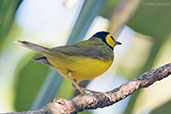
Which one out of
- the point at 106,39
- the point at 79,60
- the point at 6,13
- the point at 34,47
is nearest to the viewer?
the point at 6,13

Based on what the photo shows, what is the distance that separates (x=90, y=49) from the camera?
35.4 inches

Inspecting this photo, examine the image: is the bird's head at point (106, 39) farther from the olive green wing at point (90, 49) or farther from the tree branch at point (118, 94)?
the tree branch at point (118, 94)

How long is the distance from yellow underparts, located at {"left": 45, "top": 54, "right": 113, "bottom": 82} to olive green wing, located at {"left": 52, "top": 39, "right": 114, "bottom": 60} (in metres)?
0.02

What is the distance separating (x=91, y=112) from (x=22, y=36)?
34 centimetres

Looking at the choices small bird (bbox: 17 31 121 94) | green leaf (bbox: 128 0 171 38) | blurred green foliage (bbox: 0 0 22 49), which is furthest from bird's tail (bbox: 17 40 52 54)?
green leaf (bbox: 128 0 171 38)

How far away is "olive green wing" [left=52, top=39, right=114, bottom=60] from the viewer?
81cm

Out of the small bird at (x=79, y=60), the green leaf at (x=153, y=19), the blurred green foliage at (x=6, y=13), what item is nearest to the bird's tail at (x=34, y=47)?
the small bird at (x=79, y=60)

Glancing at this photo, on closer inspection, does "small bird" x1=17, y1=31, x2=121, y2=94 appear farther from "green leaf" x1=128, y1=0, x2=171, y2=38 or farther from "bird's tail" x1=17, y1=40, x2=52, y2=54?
"green leaf" x1=128, y1=0, x2=171, y2=38

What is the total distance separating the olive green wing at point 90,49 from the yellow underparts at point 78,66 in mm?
15

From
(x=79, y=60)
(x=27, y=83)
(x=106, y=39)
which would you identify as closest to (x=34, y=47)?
(x=27, y=83)

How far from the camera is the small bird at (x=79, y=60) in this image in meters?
0.80

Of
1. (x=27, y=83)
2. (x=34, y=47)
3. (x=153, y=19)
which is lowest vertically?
(x=27, y=83)

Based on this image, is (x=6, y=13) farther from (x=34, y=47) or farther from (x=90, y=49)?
(x=90, y=49)

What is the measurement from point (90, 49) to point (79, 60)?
77 mm
